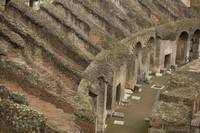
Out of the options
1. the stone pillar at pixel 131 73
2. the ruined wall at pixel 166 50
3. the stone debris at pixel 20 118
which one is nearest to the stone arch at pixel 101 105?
the stone pillar at pixel 131 73

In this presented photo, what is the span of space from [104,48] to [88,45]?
8.05 feet

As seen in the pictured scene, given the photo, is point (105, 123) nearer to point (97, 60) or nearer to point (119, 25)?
point (97, 60)

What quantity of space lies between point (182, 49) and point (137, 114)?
17135 mm

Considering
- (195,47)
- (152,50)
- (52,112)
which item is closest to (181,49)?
(195,47)

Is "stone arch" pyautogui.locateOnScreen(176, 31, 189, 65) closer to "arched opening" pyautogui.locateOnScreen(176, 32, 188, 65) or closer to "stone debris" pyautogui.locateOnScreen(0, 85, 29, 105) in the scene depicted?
"arched opening" pyautogui.locateOnScreen(176, 32, 188, 65)

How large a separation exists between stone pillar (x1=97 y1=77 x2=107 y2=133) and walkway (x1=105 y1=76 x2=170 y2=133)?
76cm

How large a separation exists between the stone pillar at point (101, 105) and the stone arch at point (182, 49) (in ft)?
65.7

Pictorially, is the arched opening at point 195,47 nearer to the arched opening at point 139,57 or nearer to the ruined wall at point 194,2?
the ruined wall at point 194,2

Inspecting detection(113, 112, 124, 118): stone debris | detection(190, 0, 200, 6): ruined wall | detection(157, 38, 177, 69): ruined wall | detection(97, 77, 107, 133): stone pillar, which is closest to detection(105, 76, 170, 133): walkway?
detection(113, 112, 124, 118): stone debris

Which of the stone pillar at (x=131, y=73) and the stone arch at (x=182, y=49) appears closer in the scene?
the stone pillar at (x=131, y=73)

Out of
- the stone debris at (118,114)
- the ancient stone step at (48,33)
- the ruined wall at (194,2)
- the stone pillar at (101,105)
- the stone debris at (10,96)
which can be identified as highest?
the ruined wall at (194,2)

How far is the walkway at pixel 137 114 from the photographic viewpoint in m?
29.5

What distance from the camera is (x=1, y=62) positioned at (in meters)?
20.2

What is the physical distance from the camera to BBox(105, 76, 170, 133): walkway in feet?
96.7
